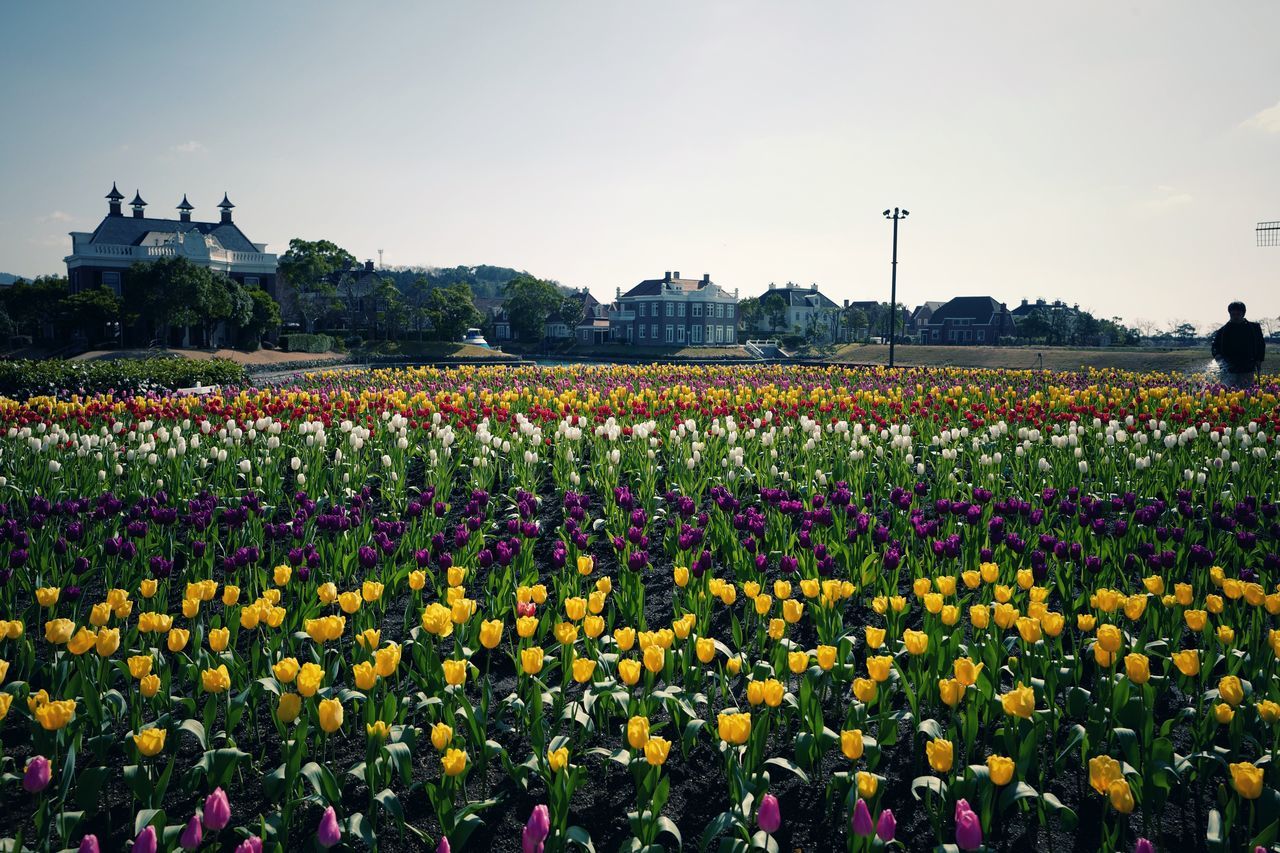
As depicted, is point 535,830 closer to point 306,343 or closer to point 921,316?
point 306,343

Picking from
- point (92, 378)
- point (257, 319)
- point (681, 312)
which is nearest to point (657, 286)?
point (681, 312)

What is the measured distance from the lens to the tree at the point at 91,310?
5297 centimetres

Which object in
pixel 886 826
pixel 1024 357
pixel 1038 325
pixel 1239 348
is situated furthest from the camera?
pixel 1038 325

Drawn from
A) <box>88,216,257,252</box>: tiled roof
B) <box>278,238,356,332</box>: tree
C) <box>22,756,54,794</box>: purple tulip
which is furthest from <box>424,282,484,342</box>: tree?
<box>22,756,54,794</box>: purple tulip

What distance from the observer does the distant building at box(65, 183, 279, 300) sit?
61.6 meters

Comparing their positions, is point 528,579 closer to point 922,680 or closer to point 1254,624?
point 922,680

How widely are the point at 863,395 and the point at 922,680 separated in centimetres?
1292

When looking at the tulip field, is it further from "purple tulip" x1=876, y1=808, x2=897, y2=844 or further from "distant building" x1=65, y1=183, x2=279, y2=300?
"distant building" x1=65, y1=183, x2=279, y2=300

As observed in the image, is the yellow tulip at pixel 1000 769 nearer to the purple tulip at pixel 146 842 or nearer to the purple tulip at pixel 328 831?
the purple tulip at pixel 328 831

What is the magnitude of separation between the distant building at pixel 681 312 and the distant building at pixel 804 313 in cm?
2261

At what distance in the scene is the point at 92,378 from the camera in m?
20.5

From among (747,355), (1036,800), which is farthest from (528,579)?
(747,355)

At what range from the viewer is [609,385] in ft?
73.1

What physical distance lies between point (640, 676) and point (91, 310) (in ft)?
200
